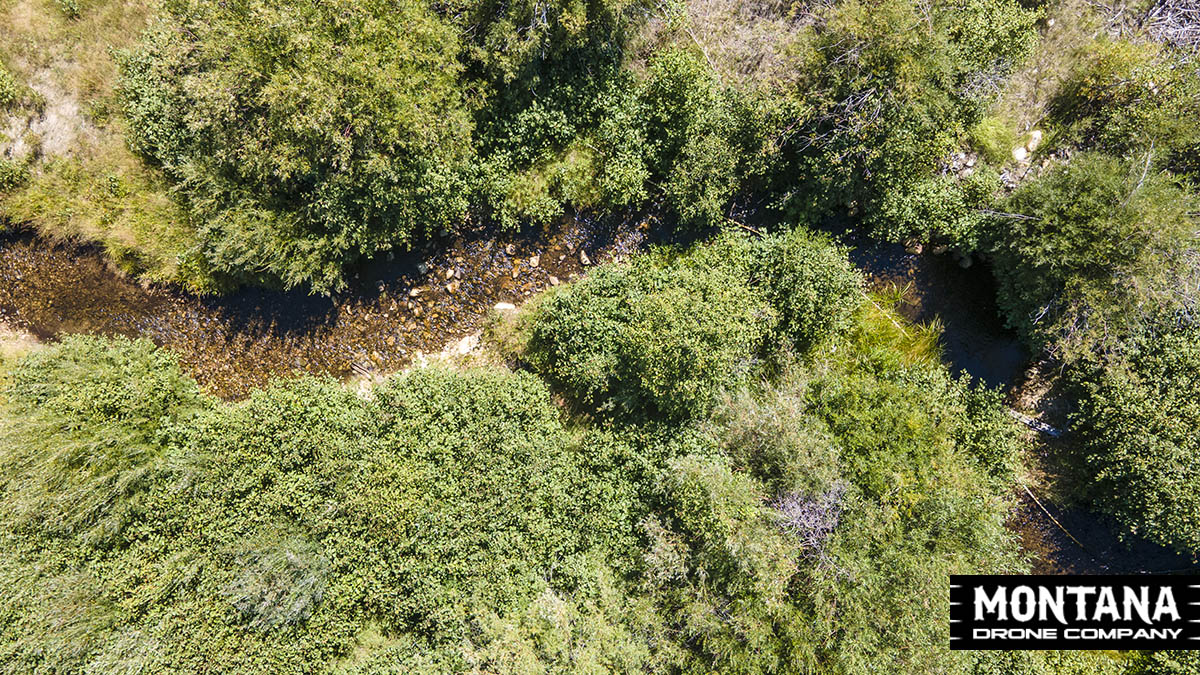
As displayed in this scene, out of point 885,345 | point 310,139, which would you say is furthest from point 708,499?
point 310,139

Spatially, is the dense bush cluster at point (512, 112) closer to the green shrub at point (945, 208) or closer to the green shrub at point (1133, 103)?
the green shrub at point (945, 208)

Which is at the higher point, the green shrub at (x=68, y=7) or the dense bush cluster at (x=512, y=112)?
the green shrub at (x=68, y=7)

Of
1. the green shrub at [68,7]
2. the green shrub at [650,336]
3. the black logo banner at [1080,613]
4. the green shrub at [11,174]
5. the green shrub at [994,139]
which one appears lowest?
the black logo banner at [1080,613]

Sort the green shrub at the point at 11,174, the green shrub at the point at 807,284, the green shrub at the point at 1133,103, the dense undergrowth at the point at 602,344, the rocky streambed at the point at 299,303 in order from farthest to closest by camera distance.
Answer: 1. the rocky streambed at the point at 299,303
2. the green shrub at the point at 11,174
3. the green shrub at the point at 807,284
4. the green shrub at the point at 1133,103
5. the dense undergrowth at the point at 602,344

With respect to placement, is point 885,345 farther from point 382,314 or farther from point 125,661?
point 125,661

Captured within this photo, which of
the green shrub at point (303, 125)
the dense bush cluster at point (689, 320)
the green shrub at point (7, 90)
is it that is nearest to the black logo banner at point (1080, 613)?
the dense bush cluster at point (689, 320)

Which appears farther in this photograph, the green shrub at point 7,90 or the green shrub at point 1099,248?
the green shrub at point 7,90
